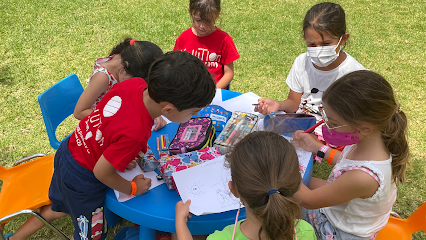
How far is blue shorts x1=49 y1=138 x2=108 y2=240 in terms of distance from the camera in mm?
1602

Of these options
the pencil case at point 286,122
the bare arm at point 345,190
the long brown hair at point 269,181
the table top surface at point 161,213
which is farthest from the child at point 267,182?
the pencil case at point 286,122

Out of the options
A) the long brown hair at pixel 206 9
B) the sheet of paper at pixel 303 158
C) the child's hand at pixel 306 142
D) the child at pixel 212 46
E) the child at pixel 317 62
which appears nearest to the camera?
the sheet of paper at pixel 303 158

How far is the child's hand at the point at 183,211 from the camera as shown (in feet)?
4.57

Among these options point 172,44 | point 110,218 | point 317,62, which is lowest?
point 110,218

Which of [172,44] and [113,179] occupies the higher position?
[113,179]

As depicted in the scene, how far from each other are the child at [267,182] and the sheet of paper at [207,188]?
280mm

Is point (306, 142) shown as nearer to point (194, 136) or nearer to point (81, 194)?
point (194, 136)

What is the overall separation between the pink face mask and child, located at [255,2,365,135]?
486 mm

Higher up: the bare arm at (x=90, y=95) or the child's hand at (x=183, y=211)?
the bare arm at (x=90, y=95)

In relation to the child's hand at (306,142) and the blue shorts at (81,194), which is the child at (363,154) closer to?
the child's hand at (306,142)

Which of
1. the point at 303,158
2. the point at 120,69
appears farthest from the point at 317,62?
the point at 120,69

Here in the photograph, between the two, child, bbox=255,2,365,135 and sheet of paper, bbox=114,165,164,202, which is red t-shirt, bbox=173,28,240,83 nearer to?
child, bbox=255,2,365,135

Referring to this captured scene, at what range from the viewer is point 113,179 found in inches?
56.9

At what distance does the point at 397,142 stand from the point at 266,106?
81cm
